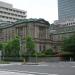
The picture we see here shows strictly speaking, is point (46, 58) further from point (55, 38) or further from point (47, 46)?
point (55, 38)

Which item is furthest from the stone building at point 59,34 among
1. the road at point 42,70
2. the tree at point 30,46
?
the road at point 42,70

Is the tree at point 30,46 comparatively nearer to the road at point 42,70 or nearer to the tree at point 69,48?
the tree at point 69,48

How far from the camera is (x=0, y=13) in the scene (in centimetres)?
15488

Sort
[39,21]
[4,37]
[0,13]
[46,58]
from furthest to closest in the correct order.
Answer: [0,13] → [4,37] → [39,21] → [46,58]

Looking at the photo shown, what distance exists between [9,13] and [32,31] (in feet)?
183

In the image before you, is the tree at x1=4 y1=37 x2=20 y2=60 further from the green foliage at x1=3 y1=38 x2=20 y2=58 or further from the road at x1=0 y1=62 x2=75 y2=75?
the road at x1=0 y1=62 x2=75 y2=75

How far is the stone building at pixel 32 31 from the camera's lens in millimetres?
107375

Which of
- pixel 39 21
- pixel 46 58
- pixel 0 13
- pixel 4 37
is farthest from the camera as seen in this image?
pixel 0 13

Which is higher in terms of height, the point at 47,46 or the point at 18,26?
the point at 18,26

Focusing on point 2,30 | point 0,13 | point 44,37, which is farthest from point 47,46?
point 0,13

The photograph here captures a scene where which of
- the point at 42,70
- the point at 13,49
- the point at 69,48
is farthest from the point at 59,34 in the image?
the point at 42,70

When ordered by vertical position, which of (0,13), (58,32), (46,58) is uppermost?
(0,13)

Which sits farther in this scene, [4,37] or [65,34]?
[65,34]

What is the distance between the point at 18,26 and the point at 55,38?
965 inches
